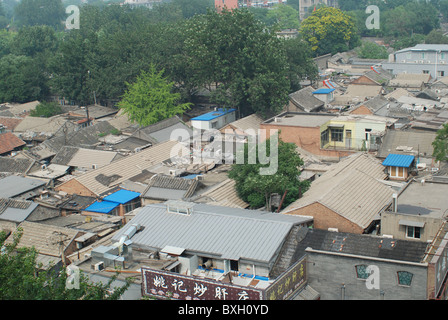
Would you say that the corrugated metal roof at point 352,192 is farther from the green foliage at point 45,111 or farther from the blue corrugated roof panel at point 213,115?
the green foliage at point 45,111

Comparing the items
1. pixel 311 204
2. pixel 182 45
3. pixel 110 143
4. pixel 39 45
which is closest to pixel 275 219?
pixel 311 204

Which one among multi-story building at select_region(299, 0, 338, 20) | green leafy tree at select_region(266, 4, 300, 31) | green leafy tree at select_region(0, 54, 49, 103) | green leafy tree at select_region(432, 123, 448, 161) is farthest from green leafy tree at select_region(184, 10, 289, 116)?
multi-story building at select_region(299, 0, 338, 20)

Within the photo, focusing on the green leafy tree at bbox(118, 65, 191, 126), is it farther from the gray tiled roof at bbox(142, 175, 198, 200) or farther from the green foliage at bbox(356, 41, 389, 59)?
the green foliage at bbox(356, 41, 389, 59)

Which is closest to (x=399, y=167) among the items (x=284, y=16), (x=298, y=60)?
(x=298, y=60)

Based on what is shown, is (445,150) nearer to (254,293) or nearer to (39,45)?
(254,293)

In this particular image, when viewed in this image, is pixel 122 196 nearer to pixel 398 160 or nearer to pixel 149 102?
pixel 398 160
